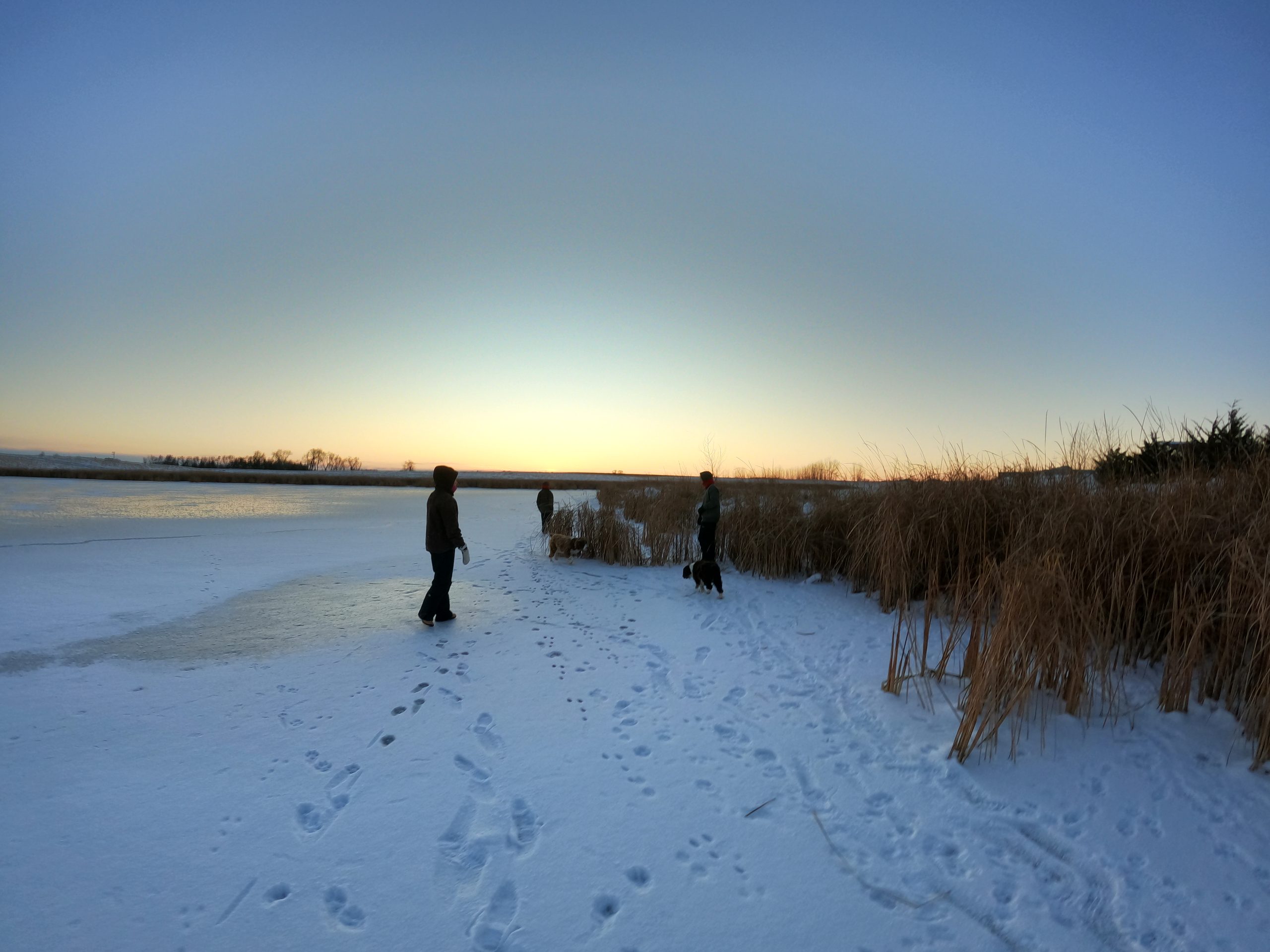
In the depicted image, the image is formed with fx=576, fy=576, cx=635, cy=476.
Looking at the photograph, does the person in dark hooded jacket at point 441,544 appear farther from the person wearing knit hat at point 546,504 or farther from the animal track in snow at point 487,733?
the person wearing knit hat at point 546,504

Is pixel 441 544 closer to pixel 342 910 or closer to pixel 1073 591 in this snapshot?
pixel 342 910

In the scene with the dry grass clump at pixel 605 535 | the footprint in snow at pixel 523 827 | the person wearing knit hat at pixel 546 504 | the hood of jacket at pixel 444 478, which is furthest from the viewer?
the person wearing knit hat at pixel 546 504

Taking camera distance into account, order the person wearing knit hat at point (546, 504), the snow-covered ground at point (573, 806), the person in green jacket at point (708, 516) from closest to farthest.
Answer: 1. the snow-covered ground at point (573, 806)
2. the person in green jacket at point (708, 516)
3. the person wearing knit hat at point (546, 504)

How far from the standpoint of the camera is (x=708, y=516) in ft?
30.9

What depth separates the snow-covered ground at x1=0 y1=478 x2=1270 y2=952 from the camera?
2568 mm

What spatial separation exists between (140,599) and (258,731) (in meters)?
5.73

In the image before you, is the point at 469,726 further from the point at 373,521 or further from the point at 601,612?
the point at 373,521

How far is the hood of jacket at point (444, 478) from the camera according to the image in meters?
7.20

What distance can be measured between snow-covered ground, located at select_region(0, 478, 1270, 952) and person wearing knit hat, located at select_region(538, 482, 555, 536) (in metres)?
8.23

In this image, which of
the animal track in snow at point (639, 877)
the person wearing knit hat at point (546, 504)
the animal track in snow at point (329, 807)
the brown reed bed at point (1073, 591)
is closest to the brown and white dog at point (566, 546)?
the person wearing knit hat at point (546, 504)

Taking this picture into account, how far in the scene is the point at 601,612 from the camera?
26.2 ft

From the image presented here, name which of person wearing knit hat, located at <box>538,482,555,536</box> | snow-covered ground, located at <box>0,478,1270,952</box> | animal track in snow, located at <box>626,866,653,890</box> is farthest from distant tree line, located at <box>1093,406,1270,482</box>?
person wearing knit hat, located at <box>538,482,555,536</box>

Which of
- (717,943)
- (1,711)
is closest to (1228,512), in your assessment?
(717,943)

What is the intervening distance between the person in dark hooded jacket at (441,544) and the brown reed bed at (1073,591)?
5172mm
